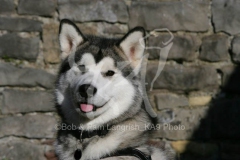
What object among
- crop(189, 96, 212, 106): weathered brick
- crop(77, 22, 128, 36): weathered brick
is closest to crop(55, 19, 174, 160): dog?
crop(77, 22, 128, 36): weathered brick

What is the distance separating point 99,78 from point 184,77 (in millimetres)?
1779

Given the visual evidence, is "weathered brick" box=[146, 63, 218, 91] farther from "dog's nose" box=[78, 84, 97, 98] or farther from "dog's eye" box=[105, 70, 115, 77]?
"dog's nose" box=[78, 84, 97, 98]

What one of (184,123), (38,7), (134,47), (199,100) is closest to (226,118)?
(199,100)

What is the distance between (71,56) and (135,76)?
574mm

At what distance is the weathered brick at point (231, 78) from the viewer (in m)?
5.22

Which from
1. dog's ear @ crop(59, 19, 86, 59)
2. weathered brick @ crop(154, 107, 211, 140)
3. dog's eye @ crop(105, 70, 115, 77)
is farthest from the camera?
weathered brick @ crop(154, 107, 211, 140)

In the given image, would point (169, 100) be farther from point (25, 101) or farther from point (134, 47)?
point (25, 101)

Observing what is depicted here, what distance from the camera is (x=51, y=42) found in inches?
207

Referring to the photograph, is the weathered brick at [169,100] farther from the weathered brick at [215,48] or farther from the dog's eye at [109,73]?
the dog's eye at [109,73]

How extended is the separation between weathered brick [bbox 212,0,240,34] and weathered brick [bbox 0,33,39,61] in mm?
2029

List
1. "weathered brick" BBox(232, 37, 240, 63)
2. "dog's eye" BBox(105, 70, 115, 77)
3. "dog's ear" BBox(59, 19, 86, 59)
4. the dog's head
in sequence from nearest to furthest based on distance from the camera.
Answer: the dog's head < "dog's eye" BBox(105, 70, 115, 77) < "dog's ear" BBox(59, 19, 86, 59) < "weathered brick" BBox(232, 37, 240, 63)

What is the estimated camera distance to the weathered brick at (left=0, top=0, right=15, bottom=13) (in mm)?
5254

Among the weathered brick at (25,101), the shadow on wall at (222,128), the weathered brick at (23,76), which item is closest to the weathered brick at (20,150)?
the weathered brick at (25,101)

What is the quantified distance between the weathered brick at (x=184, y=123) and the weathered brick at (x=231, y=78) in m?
0.35
